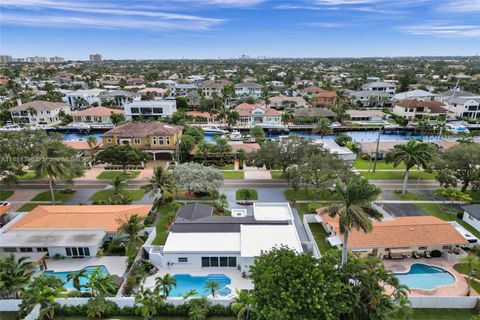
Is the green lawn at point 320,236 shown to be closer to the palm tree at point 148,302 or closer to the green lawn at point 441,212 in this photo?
the green lawn at point 441,212

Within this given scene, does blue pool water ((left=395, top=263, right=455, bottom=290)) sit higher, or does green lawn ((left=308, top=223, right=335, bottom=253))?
green lawn ((left=308, top=223, right=335, bottom=253))

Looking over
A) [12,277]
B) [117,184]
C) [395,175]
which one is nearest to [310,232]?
[117,184]

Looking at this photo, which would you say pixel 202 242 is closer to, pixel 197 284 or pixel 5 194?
pixel 197 284

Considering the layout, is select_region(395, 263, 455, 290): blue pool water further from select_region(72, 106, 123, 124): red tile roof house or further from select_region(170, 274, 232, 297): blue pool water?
select_region(72, 106, 123, 124): red tile roof house

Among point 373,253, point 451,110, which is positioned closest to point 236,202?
point 373,253

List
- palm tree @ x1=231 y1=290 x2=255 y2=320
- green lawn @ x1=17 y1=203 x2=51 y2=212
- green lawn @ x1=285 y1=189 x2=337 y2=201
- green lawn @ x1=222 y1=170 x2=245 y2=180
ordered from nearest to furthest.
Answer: palm tree @ x1=231 y1=290 x2=255 y2=320 < green lawn @ x1=17 y1=203 x2=51 y2=212 < green lawn @ x1=285 y1=189 x2=337 y2=201 < green lawn @ x1=222 y1=170 x2=245 y2=180

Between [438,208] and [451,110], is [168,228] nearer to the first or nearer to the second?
[438,208]

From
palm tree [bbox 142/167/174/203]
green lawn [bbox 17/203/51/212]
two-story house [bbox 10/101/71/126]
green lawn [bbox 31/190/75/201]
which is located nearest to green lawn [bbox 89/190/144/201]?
green lawn [bbox 31/190/75/201]
